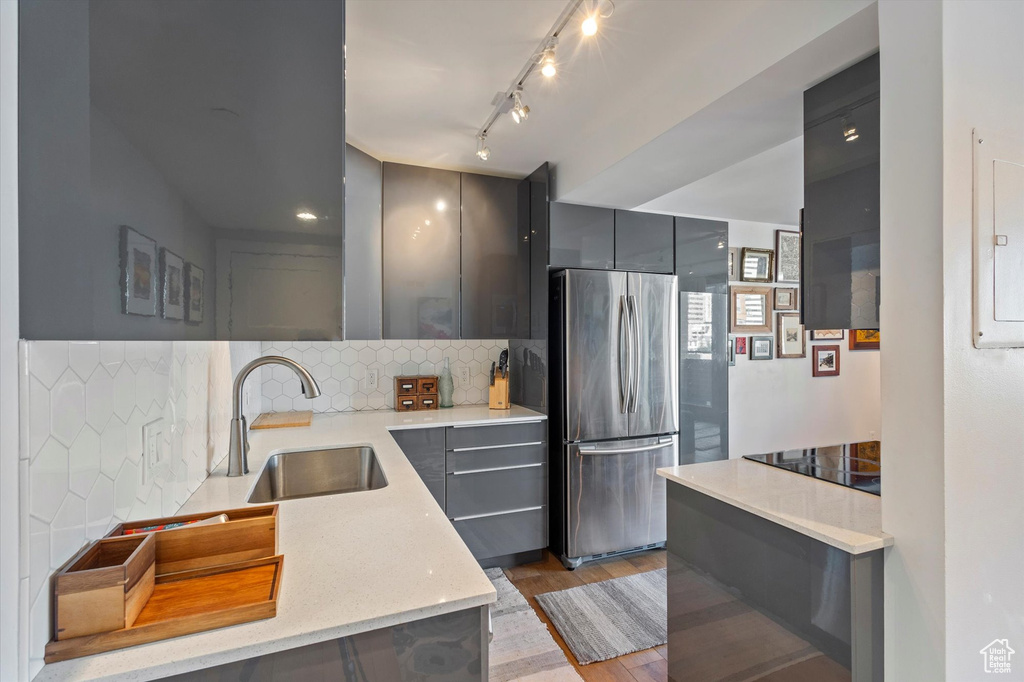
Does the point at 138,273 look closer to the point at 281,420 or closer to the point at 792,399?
the point at 281,420

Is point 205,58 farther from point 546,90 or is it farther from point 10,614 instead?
point 546,90

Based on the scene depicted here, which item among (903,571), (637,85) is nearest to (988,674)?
(903,571)

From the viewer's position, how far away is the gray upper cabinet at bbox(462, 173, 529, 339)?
124 inches

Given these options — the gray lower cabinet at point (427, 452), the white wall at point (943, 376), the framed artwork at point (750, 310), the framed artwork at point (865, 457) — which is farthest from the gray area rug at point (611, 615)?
the framed artwork at point (750, 310)

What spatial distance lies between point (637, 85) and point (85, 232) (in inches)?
81.4

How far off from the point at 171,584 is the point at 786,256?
16.0 ft

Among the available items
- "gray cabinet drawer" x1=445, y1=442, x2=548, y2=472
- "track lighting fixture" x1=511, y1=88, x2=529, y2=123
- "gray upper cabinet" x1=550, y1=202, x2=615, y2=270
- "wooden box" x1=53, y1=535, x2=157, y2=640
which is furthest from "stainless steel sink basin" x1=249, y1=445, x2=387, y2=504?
"gray upper cabinet" x1=550, y1=202, x2=615, y2=270

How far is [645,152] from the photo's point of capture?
7.29 feet

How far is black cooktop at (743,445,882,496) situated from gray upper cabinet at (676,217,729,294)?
1.69 meters

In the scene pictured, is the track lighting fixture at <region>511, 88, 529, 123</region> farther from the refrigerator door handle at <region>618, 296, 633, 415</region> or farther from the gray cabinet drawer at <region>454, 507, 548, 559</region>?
the gray cabinet drawer at <region>454, 507, 548, 559</region>

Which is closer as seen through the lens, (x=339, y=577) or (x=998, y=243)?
(x=339, y=577)

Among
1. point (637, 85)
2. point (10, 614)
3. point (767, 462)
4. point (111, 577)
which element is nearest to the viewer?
point (10, 614)

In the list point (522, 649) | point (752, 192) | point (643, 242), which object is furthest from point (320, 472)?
point (752, 192)

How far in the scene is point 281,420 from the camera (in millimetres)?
2730
